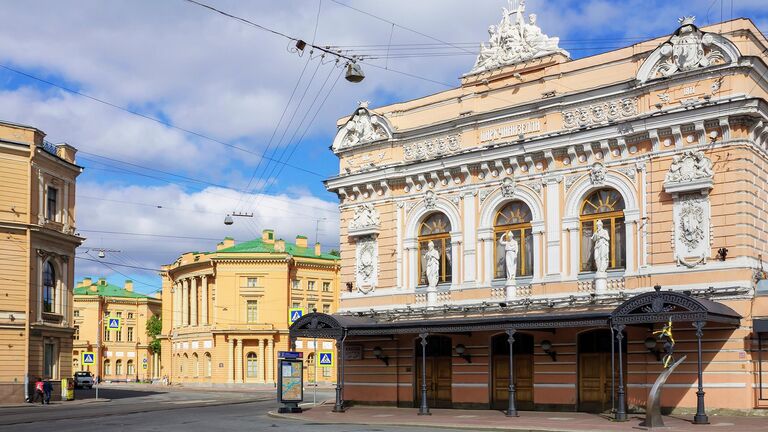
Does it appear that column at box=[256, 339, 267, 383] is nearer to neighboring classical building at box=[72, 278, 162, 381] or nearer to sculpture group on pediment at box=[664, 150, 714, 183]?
neighboring classical building at box=[72, 278, 162, 381]

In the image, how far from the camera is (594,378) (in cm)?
2781

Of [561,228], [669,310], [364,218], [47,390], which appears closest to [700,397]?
[669,310]

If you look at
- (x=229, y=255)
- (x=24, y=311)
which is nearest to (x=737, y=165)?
(x=24, y=311)

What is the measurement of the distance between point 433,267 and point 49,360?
22801 millimetres

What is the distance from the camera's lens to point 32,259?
1695 inches

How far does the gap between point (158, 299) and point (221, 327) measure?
41056 mm

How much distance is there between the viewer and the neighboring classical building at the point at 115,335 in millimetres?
102188

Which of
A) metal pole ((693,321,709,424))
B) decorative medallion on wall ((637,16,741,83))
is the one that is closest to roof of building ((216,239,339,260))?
decorative medallion on wall ((637,16,741,83))

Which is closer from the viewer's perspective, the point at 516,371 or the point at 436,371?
the point at 516,371

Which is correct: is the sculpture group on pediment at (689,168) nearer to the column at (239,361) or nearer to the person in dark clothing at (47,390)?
the person in dark clothing at (47,390)

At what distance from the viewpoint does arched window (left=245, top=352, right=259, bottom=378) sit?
72594 mm

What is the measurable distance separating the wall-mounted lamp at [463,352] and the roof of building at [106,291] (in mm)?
81882

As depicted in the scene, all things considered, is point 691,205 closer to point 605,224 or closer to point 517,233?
point 605,224

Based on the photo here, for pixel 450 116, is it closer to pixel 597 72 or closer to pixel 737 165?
pixel 597 72
